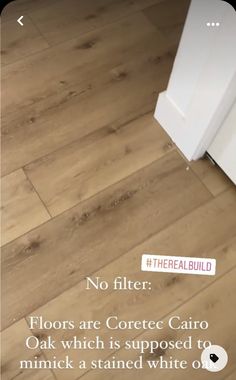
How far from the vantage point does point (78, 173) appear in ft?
3.82

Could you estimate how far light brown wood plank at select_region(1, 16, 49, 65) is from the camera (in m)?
1.36

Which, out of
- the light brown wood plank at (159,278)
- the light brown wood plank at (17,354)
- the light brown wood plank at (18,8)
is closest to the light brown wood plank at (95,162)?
the light brown wood plank at (159,278)

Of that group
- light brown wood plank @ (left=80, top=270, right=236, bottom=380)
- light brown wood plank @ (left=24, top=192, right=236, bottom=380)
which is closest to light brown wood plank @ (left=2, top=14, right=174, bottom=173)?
light brown wood plank @ (left=24, top=192, right=236, bottom=380)

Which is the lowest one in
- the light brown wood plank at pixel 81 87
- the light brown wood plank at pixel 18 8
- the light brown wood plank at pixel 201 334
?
the light brown wood plank at pixel 201 334

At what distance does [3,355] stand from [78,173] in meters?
0.55

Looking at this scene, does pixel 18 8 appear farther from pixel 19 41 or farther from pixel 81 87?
pixel 81 87

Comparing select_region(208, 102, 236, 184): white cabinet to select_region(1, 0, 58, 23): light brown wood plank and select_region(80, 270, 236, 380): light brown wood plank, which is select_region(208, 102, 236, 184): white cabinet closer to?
select_region(80, 270, 236, 380): light brown wood plank

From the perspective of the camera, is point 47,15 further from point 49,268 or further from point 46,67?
point 49,268

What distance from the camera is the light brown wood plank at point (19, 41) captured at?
136 cm

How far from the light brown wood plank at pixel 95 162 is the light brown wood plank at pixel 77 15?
461mm

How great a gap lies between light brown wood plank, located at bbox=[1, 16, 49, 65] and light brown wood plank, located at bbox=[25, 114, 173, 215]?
1.44ft

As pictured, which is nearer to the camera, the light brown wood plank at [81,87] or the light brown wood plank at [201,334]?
the light brown wood plank at [201,334]

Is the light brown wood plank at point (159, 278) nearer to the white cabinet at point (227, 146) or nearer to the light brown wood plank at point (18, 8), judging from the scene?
the white cabinet at point (227, 146)

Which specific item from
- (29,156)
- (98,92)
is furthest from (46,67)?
(29,156)
